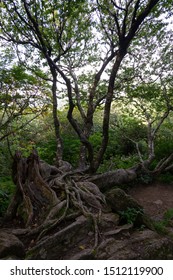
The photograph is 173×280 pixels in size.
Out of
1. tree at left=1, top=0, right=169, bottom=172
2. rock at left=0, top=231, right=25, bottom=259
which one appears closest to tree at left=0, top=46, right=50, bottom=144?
tree at left=1, top=0, right=169, bottom=172

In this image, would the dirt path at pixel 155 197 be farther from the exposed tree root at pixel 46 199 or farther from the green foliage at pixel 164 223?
the exposed tree root at pixel 46 199

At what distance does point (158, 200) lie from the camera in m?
6.81

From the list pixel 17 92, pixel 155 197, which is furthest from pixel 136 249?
pixel 17 92

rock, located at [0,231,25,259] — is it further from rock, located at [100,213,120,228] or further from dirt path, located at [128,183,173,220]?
dirt path, located at [128,183,173,220]

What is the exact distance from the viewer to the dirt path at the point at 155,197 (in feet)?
20.4

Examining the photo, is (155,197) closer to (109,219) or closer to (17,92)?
(109,219)

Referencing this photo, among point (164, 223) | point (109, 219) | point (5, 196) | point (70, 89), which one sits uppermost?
point (70, 89)

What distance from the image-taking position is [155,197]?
279 inches

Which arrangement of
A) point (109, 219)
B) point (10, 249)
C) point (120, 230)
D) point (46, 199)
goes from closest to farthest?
point (10, 249) < point (120, 230) < point (109, 219) < point (46, 199)

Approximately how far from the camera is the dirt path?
20.4 ft

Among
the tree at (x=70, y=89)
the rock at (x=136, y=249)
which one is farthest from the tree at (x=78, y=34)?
the rock at (x=136, y=249)

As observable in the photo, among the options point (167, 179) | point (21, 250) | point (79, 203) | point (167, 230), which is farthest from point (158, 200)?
point (21, 250)

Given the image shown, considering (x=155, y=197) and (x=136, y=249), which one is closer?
(x=136, y=249)

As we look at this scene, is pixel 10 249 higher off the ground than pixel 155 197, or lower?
lower
